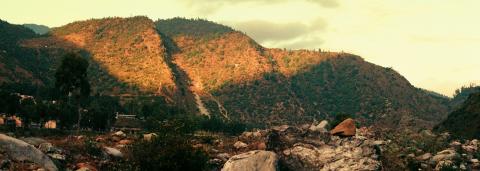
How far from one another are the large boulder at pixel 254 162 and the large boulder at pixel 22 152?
43.3ft

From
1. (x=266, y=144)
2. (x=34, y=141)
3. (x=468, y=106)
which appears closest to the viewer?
(x=34, y=141)

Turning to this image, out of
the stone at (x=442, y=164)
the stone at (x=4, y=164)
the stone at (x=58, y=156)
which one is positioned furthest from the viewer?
the stone at (x=442, y=164)

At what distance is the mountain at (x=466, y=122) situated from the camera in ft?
340

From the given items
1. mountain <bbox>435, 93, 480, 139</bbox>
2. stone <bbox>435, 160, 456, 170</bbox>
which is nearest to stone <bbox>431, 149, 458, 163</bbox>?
stone <bbox>435, 160, 456, 170</bbox>

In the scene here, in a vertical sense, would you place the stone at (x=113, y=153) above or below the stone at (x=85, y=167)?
above

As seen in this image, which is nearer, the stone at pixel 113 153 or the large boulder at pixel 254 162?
the large boulder at pixel 254 162

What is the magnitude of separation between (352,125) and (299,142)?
9506 mm

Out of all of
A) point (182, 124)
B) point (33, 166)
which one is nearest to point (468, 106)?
point (182, 124)

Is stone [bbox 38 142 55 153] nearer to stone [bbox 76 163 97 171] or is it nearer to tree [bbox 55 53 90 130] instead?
stone [bbox 76 163 97 171]

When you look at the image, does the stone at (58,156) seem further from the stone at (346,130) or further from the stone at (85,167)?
the stone at (346,130)

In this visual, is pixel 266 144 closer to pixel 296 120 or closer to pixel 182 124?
pixel 182 124

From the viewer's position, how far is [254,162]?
38312 millimetres

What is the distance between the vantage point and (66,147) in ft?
140

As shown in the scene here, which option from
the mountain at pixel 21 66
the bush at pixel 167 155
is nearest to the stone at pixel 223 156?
the bush at pixel 167 155
